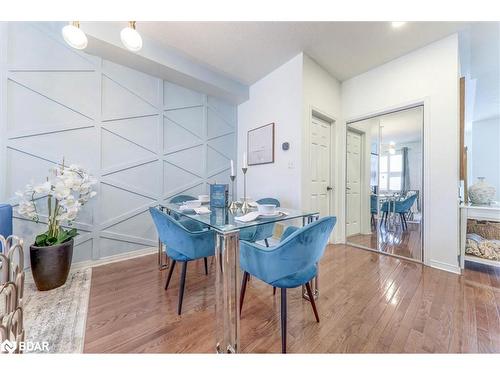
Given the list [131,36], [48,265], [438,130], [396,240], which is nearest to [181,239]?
[48,265]

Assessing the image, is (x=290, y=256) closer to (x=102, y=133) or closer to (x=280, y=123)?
(x=280, y=123)

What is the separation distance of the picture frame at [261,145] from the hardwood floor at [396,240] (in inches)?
77.2

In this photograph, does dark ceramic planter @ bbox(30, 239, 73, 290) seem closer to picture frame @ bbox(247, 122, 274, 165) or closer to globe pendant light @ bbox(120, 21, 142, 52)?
globe pendant light @ bbox(120, 21, 142, 52)

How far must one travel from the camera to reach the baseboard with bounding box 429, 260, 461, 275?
7.01 ft

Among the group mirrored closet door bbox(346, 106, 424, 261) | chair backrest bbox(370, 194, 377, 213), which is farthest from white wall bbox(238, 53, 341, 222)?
chair backrest bbox(370, 194, 377, 213)

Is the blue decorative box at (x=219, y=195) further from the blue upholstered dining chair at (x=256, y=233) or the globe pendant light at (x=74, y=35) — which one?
the globe pendant light at (x=74, y=35)

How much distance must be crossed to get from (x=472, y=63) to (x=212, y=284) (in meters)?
4.56

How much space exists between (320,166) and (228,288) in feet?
8.01

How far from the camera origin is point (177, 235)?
1401mm

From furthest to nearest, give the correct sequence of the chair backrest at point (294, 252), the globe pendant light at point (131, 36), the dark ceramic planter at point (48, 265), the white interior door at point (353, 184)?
the white interior door at point (353, 184) → the dark ceramic planter at point (48, 265) → the globe pendant light at point (131, 36) → the chair backrest at point (294, 252)

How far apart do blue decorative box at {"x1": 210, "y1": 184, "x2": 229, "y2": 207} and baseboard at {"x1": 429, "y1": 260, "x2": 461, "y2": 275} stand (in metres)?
2.57

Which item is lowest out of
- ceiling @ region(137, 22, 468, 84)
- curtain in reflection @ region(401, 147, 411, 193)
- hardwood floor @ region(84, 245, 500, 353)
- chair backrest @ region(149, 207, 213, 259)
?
hardwood floor @ region(84, 245, 500, 353)

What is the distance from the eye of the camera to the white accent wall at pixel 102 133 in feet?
6.33

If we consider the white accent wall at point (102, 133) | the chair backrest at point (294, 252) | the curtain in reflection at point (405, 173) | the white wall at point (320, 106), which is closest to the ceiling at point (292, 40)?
the white wall at point (320, 106)
